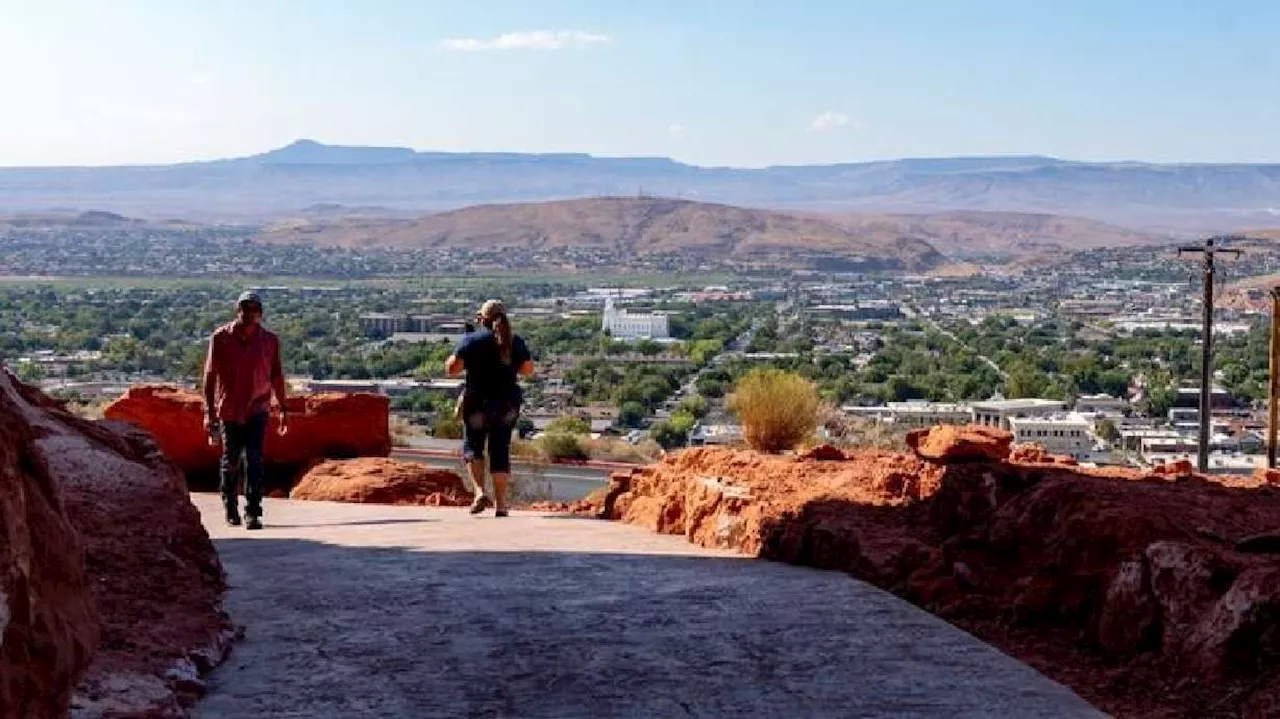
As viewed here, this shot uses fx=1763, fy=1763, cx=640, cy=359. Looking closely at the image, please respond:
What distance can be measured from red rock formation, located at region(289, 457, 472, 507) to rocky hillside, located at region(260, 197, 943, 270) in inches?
5465

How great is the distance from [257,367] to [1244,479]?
20.9 ft

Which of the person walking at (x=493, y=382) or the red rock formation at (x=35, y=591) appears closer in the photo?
the red rock formation at (x=35, y=591)

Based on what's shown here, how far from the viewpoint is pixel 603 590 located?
26.2ft

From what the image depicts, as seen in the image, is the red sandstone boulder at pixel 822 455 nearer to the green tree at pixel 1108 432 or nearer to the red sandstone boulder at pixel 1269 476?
the red sandstone boulder at pixel 1269 476

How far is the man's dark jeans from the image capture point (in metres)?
11.2

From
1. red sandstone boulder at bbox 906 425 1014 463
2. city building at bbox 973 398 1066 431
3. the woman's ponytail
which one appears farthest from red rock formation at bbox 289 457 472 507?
city building at bbox 973 398 1066 431

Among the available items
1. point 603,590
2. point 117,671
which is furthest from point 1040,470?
point 117,671

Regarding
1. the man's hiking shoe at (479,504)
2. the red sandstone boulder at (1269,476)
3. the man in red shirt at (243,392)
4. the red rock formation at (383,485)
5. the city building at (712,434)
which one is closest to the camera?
the man in red shirt at (243,392)

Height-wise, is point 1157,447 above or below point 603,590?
below

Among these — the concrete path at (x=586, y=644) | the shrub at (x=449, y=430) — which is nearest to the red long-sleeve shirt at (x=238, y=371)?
the concrete path at (x=586, y=644)

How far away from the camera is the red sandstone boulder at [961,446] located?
34.7ft

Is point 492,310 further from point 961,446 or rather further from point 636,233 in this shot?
point 636,233

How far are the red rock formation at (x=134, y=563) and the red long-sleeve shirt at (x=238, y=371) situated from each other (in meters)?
1.16

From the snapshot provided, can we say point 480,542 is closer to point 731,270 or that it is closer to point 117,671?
point 117,671
